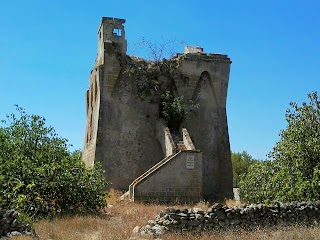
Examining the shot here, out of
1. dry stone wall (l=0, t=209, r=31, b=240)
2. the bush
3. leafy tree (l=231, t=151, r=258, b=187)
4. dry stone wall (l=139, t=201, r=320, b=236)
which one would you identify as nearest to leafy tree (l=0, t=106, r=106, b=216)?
dry stone wall (l=0, t=209, r=31, b=240)

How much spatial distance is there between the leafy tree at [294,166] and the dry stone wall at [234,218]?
0.76 m

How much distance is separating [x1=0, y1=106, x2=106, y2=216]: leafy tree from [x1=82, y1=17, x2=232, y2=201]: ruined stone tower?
5.37 meters

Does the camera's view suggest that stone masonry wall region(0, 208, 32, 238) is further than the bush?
No

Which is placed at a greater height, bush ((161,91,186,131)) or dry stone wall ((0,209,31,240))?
bush ((161,91,186,131))

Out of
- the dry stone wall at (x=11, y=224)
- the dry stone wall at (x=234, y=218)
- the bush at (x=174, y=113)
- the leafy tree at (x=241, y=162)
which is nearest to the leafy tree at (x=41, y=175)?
the dry stone wall at (x=11, y=224)

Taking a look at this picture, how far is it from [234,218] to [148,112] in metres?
10.6

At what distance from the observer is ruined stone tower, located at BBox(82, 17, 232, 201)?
20.2 meters

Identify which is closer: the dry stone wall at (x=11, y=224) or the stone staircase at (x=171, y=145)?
the dry stone wall at (x=11, y=224)

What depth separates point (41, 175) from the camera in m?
12.8

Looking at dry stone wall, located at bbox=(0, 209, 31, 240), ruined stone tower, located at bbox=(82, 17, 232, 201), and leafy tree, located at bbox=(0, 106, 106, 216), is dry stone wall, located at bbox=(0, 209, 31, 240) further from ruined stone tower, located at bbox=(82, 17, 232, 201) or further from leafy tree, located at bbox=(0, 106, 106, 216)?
ruined stone tower, located at bbox=(82, 17, 232, 201)

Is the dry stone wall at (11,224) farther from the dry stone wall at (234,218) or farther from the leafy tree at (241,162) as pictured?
the leafy tree at (241,162)

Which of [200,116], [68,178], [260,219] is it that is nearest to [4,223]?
[68,178]

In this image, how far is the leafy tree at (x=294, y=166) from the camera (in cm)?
1299

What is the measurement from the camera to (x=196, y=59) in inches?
875
